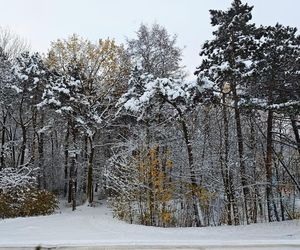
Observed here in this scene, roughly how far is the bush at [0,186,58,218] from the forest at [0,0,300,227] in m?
0.06

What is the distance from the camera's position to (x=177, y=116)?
685 inches

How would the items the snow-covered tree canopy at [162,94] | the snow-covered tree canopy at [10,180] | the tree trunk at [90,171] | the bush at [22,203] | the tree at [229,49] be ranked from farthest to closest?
the tree trunk at [90,171] → the snow-covered tree canopy at [10,180] → the bush at [22,203] → the snow-covered tree canopy at [162,94] → the tree at [229,49]

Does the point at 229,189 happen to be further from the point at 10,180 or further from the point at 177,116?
the point at 10,180

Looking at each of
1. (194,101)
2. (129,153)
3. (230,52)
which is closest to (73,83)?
(129,153)

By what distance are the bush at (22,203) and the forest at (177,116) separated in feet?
0.18

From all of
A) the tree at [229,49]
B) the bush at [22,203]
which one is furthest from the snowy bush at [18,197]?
the tree at [229,49]

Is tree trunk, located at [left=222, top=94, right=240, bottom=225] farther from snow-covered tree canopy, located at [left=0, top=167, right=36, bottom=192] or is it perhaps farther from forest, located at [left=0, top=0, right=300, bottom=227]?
snow-covered tree canopy, located at [left=0, top=167, right=36, bottom=192]

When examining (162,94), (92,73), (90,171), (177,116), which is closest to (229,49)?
(162,94)

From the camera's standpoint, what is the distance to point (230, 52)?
14.5 m

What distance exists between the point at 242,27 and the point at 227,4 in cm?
126

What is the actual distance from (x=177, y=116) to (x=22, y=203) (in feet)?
27.0

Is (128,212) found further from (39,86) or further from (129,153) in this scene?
(39,86)

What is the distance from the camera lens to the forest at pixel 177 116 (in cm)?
1316

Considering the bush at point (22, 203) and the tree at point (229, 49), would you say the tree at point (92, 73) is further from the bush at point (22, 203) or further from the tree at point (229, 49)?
the tree at point (229, 49)
